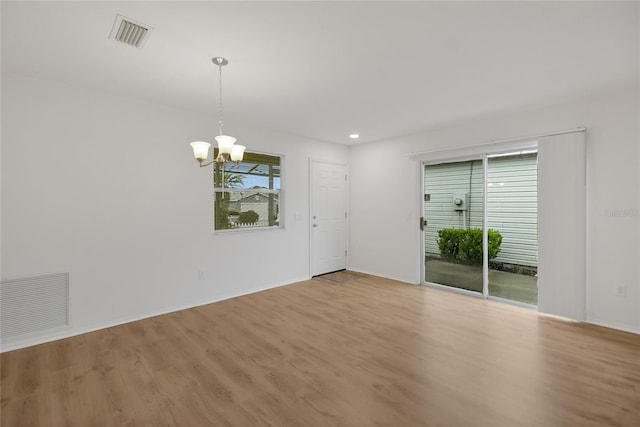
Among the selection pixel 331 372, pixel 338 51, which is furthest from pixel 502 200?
pixel 331 372

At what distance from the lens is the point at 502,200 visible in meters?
4.08

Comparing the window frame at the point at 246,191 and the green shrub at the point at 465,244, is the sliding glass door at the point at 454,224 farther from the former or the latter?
the window frame at the point at 246,191

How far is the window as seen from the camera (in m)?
4.21

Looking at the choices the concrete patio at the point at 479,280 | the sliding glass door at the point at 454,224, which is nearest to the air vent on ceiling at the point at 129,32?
the sliding glass door at the point at 454,224

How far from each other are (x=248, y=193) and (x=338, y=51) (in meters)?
2.71

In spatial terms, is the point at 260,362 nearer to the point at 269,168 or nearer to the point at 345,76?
the point at 345,76

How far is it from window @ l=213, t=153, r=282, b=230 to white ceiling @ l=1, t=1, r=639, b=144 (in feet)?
3.42

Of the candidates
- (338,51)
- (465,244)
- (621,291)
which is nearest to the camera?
(338,51)

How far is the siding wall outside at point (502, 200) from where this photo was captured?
388 cm

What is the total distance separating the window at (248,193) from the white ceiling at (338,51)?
1044mm

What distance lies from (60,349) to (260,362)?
1.93m

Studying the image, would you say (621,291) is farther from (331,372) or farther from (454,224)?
(331,372)

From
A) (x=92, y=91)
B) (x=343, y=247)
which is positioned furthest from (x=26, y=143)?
(x=343, y=247)

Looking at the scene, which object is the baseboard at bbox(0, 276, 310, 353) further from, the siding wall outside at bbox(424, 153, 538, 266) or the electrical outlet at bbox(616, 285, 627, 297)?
the electrical outlet at bbox(616, 285, 627, 297)
